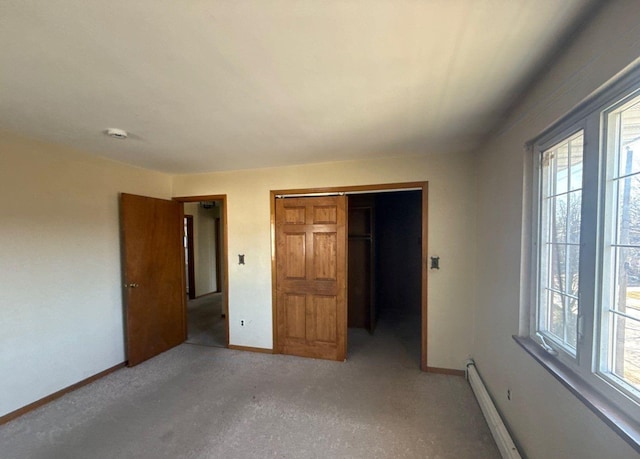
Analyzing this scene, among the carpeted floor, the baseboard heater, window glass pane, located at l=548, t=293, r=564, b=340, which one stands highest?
window glass pane, located at l=548, t=293, r=564, b=340

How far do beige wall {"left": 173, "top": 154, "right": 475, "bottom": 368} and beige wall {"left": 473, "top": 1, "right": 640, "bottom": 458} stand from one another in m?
0.19

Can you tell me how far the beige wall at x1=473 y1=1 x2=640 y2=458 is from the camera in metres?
0.95

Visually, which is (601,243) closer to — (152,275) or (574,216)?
(574,216)

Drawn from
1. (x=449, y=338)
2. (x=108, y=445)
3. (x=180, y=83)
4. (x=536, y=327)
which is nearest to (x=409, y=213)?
(x=449, y=338)

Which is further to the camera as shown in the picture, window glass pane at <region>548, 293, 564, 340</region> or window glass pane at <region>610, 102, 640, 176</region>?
window glass pane at <region>548, 293, 564, 340</region>

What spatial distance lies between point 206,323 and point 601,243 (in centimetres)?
494

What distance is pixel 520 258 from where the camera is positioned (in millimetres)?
1693

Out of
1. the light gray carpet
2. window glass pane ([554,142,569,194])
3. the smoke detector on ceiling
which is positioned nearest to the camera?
window glass pane ([554,142,569,194])

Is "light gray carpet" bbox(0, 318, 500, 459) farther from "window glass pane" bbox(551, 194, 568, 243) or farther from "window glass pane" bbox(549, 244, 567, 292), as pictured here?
"window glass pane" bbox(551, 194, 568, 243)

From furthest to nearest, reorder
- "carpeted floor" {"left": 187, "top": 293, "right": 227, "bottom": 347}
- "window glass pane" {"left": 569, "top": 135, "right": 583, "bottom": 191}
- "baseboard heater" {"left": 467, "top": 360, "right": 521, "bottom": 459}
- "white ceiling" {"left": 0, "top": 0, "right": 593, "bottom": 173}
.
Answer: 1. "carpeted floor" {"left": 187, "top": 293, "right": 227, "bottom": 347}
2. "baseboard heater" {"left": 467, "top": 360, "right": 521, "bottom": 459}
3. "window glass pane" {"left": 569, "top": 135, "right": 583, "bottom": 191}
4. "white ceiling" {"left": 0, "top": 0, "right": 593, "bottom": 173}

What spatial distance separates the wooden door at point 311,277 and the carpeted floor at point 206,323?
1141 millimetres

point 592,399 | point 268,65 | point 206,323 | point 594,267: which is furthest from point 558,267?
point 206,323

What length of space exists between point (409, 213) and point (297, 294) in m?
3.26

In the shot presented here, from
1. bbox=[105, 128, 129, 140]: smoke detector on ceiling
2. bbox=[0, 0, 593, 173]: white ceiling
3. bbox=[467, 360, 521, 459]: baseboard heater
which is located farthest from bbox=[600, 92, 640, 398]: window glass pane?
bbox=[105, 128, 129, 140]: smoke detector on ceiling
